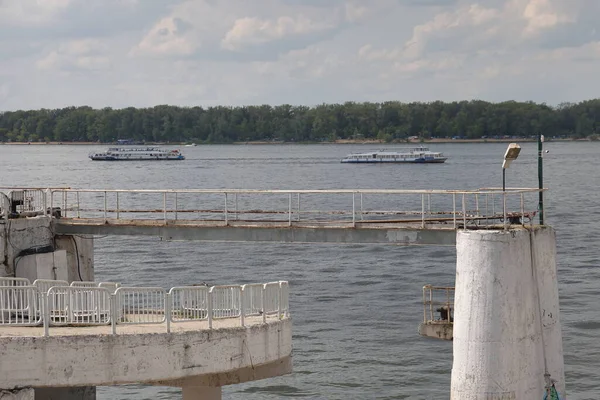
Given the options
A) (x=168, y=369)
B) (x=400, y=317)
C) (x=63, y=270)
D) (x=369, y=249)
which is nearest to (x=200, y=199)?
(x=369, y=249)

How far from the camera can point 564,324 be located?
50094mm

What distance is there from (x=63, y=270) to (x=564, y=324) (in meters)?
23.7

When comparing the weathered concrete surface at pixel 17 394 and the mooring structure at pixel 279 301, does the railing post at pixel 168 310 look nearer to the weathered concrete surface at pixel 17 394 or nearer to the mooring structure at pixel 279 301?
the mooring structure at pixel 279 301

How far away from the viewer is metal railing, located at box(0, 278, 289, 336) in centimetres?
2503

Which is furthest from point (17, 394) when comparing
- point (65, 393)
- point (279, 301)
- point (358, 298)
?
point (358, 298)

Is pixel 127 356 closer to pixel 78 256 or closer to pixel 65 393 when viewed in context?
pixel 65 393

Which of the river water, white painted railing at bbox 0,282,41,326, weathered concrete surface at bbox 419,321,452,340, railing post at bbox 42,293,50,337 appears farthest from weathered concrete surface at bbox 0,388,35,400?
the river water

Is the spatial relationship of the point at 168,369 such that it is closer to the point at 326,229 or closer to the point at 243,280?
the point at 326,229

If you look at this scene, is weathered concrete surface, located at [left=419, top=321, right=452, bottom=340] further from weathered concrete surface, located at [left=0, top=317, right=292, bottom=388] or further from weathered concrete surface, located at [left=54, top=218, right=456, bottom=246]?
weathered concrete surface, located at [left=0, top=317, right=292, bottom=388]

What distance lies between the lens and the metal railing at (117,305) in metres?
25.0

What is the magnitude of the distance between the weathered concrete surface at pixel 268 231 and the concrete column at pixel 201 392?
6910 millimetres

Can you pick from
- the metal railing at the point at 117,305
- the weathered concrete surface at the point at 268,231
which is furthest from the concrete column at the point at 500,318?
the metal railing at the point at 117,305

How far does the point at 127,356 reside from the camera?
2461cm

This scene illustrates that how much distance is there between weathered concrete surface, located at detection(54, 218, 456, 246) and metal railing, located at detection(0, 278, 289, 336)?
18.7ft
